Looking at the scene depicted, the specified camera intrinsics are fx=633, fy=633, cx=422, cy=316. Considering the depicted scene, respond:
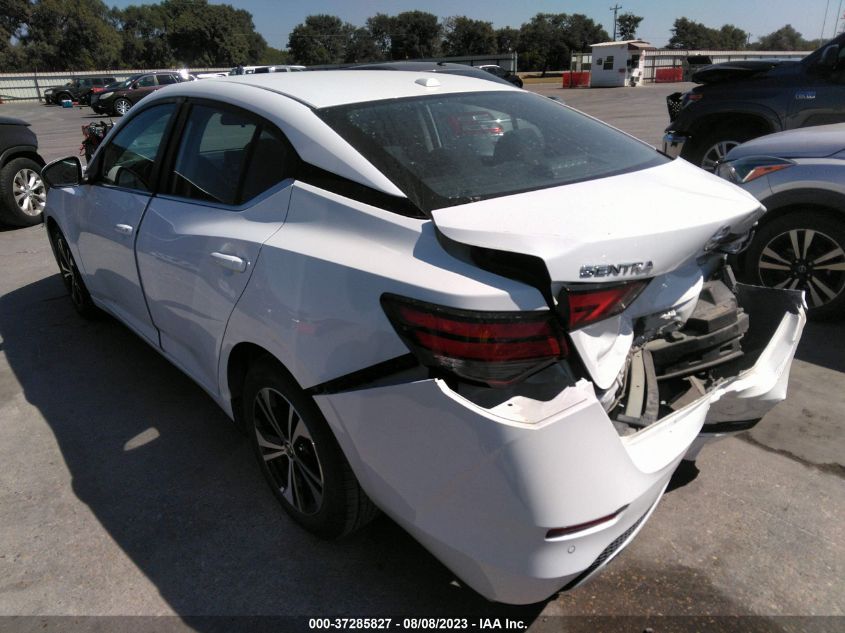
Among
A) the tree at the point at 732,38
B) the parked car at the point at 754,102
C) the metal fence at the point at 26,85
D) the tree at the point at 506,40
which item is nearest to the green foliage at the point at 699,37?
the tree at the point at 732,38

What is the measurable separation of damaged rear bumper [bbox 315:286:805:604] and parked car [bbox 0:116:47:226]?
773 cm

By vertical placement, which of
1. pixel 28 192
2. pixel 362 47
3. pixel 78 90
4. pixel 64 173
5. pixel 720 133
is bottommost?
pixel 28 192

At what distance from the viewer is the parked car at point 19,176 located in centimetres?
777

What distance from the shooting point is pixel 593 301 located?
1.73 metres

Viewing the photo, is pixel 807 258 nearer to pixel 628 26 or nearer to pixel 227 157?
pixel 227 157

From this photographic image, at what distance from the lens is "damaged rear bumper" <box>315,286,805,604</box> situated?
5.30ft

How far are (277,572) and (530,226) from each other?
5.29 feet

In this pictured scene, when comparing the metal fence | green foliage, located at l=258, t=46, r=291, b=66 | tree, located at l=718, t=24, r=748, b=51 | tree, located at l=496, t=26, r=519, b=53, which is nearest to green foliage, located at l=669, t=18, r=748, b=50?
tree, located at l=718, t=24, r=748, b=51

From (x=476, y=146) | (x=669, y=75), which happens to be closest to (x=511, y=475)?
(x=476, y=146)

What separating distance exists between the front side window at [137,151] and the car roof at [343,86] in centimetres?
19

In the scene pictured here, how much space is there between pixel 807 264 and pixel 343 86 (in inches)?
129

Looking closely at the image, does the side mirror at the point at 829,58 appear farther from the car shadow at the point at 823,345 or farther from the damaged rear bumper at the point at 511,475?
the damaged rear bumper at the point at 511,475

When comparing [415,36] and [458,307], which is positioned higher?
[415,36]

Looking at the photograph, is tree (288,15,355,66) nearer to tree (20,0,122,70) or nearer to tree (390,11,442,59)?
tree (390,11,442,59)
